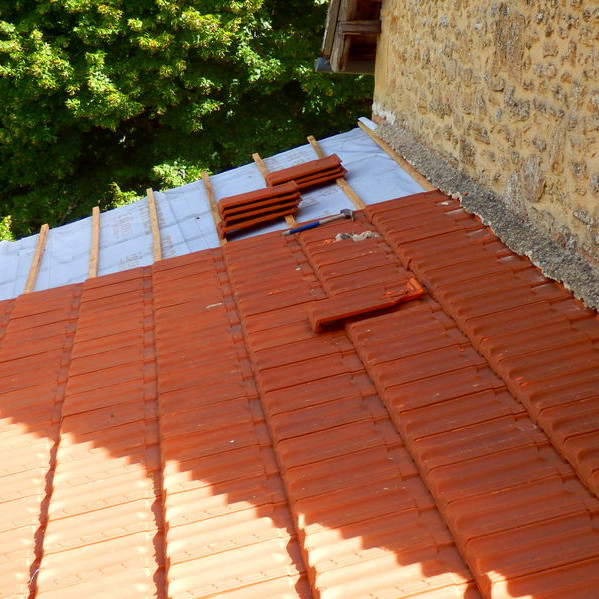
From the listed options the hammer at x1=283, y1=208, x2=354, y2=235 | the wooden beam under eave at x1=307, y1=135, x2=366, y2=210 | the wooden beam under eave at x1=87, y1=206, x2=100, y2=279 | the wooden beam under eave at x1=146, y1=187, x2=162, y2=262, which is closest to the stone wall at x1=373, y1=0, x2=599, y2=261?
the wooden beam under eave at x1=307, y1=135, x2=366, y2=210

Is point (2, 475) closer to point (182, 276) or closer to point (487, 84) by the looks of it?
point (182, 276)

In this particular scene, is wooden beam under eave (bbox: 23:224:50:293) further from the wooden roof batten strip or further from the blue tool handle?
the blue tool handle

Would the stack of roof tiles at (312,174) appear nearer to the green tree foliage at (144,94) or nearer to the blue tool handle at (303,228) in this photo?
the blue tool handle at (303,228)

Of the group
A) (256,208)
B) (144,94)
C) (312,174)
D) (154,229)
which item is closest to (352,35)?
(312,174)

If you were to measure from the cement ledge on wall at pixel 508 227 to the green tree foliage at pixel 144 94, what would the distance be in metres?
8.83

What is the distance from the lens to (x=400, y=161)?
20.2ft

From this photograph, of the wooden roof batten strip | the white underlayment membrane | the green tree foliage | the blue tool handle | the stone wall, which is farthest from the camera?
the green tree foliage

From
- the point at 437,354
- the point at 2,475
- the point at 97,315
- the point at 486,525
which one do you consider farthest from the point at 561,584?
the point at 97,315

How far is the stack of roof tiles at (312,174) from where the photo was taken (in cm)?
608

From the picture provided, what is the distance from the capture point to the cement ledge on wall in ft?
11.6

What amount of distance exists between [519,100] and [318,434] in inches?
101

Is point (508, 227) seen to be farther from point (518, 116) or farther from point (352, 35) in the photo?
point (352, 35)

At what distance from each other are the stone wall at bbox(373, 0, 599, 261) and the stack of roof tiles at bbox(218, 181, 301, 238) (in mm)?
1336

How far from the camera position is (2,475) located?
10.9 ft
